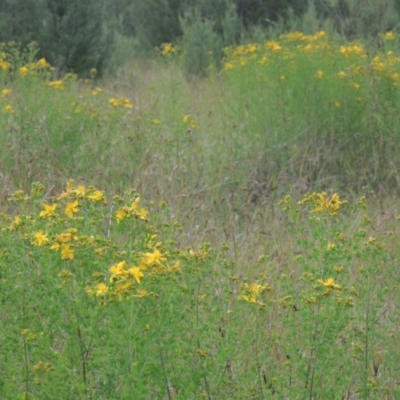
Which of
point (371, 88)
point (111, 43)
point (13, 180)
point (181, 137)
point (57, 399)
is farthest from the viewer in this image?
point (111, 43)

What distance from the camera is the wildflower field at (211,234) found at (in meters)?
2.02

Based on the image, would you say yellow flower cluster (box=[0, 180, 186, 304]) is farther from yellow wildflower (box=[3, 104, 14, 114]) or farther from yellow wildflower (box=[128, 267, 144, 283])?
yellow wildflower (box=[3, 104, 14, 114])

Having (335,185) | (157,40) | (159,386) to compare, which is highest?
Result: (159,386)

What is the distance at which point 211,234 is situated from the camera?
3938 millimetres

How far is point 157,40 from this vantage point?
14789 millimetres

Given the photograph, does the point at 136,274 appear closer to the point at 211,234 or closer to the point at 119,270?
the point at 119,270

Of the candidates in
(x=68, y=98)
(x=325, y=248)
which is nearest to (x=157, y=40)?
(x=68, y=98)

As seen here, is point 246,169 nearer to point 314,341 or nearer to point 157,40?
point 314,341

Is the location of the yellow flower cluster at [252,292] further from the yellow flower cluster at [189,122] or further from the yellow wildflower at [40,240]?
the yellow flower cluster at [189,122]

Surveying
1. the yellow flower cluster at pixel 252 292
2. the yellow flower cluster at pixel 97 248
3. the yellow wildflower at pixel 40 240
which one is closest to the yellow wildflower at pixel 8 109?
the yellow flower cluster at pixel 97 248

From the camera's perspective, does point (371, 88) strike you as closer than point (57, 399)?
No

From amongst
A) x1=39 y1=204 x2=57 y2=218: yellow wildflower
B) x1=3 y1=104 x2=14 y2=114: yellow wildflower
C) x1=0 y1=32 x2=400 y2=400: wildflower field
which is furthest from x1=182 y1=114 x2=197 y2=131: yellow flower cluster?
x1=39 y1=204 x2=57 y2=218: yellow wildflower

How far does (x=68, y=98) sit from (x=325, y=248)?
13.0 ft

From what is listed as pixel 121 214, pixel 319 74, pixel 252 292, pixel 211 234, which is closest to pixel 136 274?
pixel 121 214
